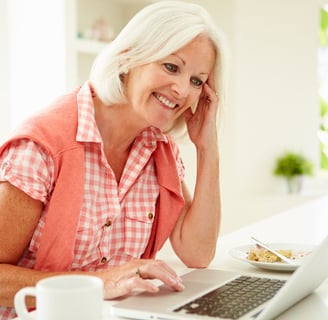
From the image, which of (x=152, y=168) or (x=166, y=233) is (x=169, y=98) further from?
(x=166, y=233)

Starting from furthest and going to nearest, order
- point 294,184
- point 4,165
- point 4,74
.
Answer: point 294,184 → point 4,74 → point 4,165

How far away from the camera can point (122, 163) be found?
1.66m

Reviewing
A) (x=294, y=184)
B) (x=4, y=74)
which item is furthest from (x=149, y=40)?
(x=294, y=184)

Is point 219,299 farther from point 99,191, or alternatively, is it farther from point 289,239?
point 289,239

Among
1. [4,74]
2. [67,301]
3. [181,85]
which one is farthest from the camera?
[4,74]

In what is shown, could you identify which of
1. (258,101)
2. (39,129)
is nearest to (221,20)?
(258,101)

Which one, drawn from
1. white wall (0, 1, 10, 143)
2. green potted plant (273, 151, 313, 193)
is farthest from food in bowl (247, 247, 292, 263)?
green potted plant (273, 151, 313, 193)

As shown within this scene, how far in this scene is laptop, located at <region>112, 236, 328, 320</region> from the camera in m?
1.00

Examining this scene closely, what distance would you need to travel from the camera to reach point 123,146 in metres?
1.67

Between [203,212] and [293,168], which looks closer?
[203,212]

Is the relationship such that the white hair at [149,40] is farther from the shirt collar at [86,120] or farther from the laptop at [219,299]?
the laptop at [219,299]

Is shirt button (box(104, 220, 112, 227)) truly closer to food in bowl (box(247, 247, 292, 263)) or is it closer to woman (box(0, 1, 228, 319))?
woman (box(0, 1, 228, 319))

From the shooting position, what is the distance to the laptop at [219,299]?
3.26 ft

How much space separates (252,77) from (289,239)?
2.76m
